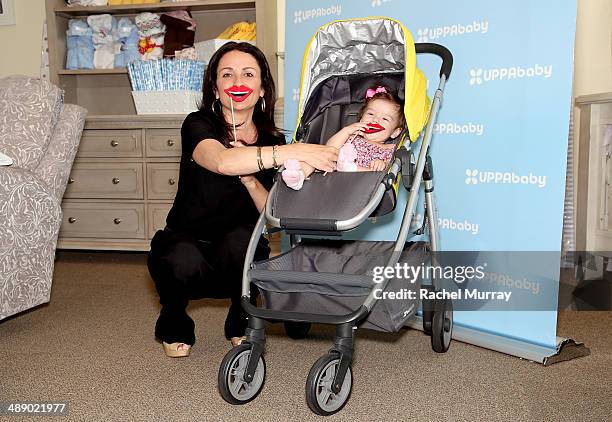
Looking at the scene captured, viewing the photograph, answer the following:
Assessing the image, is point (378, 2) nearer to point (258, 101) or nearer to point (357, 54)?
point (357, 54)

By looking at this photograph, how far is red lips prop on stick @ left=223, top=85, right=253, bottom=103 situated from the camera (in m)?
2.16

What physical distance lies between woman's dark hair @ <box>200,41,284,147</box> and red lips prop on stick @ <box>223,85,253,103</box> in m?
0.08

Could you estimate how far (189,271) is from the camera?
2082mm

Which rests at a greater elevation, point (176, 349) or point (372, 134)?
point (372, 134)

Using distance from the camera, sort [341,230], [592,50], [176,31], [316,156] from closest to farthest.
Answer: [341,230] → [316,156] → [592,50] → [176,31]

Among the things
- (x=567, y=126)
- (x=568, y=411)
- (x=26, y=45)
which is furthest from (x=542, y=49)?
(x=26, y=45)

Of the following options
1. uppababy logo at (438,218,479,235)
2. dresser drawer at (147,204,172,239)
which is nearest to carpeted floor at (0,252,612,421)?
uppababy logo at (438,218,479,235)

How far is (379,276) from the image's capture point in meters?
1.76

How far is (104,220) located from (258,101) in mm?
1841

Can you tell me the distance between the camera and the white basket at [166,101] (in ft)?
12.1

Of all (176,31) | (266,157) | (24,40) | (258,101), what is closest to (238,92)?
(258,101)

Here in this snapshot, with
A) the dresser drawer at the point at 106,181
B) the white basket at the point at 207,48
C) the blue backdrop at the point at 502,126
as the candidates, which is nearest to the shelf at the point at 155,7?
the white basket at the point at 207,48

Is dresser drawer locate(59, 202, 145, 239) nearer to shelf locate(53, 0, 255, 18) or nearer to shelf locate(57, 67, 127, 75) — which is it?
shelf locate(57, 67, 127, 75)

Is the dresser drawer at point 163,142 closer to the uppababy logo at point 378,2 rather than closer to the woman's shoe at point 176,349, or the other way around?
the uppababy logo at point 378,2
